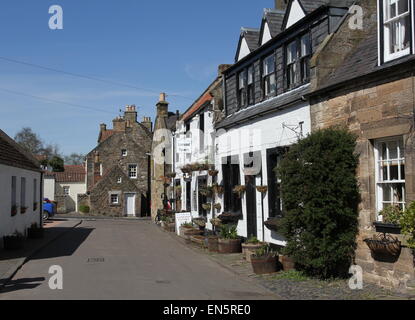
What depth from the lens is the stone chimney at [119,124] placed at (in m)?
57.8

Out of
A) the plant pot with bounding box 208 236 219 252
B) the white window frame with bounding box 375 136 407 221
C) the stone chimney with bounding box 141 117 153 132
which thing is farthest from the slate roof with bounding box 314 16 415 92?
the stone chimney with bounding box 141 117 153 132

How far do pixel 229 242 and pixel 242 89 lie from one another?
20.3 ft

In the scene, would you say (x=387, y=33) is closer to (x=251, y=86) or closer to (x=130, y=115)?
(x=251, y=86)

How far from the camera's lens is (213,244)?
19.3 m

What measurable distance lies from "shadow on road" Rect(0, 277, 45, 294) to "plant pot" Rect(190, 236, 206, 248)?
30.6ft

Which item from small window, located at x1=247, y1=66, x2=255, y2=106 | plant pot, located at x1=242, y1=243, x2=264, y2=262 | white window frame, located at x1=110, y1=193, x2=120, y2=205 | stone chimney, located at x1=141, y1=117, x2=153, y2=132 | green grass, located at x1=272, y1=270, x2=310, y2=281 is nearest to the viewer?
green grass, located at x1=272, y1=270, x2=310, y2=281

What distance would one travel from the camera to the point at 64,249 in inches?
808

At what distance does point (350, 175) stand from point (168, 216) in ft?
79.9

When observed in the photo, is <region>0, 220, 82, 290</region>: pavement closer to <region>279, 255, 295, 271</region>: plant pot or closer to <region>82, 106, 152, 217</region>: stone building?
<region>279, 255, 295, 271</region>: plant pot

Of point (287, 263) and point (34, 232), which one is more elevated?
point (34, 232)

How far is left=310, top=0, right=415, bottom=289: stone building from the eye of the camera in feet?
33.3

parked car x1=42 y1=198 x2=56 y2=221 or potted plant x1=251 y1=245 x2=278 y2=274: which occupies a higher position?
parked car x1=42 y1=198 x2=56 y2=221

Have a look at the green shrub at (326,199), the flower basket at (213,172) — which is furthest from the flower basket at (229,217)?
the green shrub at (326,199)

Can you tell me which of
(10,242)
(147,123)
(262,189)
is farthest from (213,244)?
(147,123)
